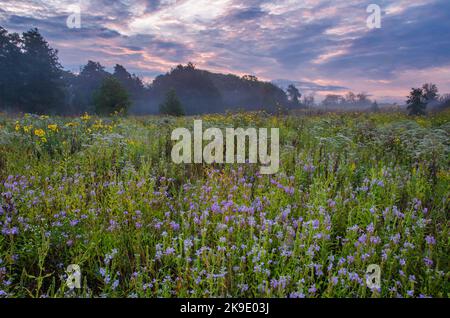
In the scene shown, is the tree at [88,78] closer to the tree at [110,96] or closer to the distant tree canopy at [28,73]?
the distant tree canopy at [28,73]

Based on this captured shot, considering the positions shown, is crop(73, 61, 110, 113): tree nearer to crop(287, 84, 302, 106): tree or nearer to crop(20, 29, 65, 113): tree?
crop(20, 29, 65, 113): tree

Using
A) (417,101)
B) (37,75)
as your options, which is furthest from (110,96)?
(417,101)

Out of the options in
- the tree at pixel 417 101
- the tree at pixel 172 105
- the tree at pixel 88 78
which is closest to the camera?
the tree at pixel 417 101

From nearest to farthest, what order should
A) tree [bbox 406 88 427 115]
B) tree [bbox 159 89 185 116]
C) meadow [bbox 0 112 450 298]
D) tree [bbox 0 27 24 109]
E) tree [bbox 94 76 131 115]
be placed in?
meadow [bbox 0 112 450 298], tree [bbox 406 88 427 115], tree [bbox 94 76 131 115], tree [bbox 159 89 185 116], tree [bbox 0 27 24 109]

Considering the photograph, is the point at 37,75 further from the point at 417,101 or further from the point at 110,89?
the point at 417,101

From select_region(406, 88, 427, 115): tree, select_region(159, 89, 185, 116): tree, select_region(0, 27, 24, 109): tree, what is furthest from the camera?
select_region(0, 27, 24, 109): tree

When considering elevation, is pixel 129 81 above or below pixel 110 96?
above

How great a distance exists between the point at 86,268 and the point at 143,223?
642mm

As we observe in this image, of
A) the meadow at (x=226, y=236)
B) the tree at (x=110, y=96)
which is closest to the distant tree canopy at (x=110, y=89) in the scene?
the tree at (x=110, y=96)

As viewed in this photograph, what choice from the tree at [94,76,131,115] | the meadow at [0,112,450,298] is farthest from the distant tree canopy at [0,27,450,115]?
the meadow at [0,112,450,298]

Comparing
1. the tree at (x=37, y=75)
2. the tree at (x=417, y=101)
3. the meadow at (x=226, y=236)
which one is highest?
the tree at (x=37, y=75)
